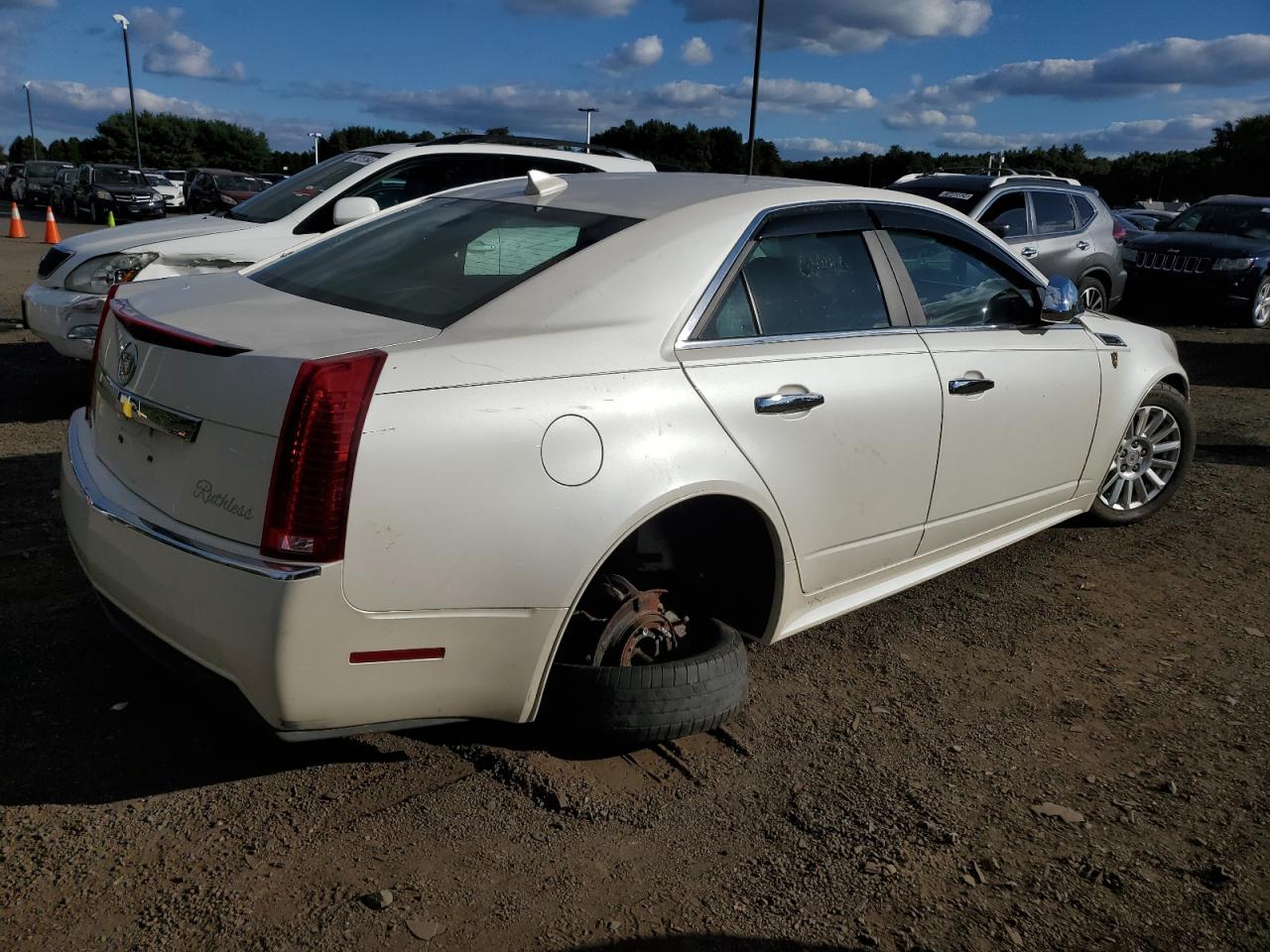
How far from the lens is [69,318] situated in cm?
686

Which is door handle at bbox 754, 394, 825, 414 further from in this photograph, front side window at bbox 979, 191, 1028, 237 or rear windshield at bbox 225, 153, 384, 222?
front side window at bbox 979, 191, 1028, 237

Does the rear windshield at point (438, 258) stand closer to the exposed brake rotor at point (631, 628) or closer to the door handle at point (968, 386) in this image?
the exposed brake rotor at point (631, 628)

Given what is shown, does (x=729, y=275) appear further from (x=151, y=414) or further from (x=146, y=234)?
(x=146, y=234)

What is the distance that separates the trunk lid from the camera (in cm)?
248

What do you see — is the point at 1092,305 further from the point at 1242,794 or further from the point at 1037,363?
the point at 1242,794

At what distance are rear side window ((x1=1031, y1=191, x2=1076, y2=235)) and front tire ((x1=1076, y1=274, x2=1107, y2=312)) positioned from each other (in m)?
0.63

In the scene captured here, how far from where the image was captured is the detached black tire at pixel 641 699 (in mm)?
2906

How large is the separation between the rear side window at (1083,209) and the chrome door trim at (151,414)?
1111cm

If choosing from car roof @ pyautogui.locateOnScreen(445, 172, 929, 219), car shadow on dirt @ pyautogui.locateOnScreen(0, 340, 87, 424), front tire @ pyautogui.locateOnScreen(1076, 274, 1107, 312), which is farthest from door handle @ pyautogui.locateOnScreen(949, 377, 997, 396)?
front tire @ pyautogui.locateOnScreen(1076, 274, 1107, 312)

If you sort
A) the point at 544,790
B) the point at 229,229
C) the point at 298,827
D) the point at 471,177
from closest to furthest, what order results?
the point at 298,827 → the point at 544,790 → the point at 229,229 → the point at 471,177

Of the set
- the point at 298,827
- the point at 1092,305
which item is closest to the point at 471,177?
the point at 298,827

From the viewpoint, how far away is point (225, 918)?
7.84ft

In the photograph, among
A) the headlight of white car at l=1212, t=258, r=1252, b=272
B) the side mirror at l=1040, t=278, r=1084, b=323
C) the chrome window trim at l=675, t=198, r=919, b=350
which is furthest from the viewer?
the headlight of white car at l=1212, t=258, r=1252, b=272

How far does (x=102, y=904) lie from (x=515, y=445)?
1388mm
